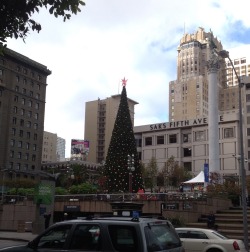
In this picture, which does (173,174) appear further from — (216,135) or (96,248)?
(96,248)

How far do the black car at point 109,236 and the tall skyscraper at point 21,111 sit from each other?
95.0 m

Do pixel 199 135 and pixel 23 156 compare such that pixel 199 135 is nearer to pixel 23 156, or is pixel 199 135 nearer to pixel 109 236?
pixel 23 156

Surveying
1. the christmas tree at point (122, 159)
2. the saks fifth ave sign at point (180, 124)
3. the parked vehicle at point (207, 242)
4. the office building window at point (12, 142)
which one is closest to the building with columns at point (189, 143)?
the saks fifth ave sign at point (180, 124)

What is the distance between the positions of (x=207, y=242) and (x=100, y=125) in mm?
146254

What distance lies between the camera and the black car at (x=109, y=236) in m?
7.38

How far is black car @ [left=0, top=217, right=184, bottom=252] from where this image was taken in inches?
291

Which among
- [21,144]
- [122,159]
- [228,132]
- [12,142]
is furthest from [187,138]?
[122,159]

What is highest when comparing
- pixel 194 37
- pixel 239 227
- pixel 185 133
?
pixel 194 37

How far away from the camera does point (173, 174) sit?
82062 millimetres

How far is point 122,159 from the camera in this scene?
51438mm

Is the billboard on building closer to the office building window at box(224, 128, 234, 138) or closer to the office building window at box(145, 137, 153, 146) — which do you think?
the office building window at box(145, 137, 153, 146)

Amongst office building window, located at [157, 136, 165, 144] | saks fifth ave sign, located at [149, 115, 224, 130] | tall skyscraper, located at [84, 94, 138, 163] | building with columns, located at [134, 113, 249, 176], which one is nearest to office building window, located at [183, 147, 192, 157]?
building with columns, located at [134, 113, 249, 176]

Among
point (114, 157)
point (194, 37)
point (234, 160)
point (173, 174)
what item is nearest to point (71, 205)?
point (114, 157)

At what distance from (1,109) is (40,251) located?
322ft
